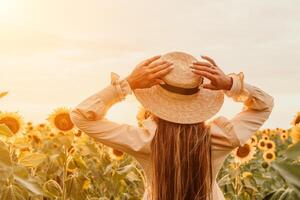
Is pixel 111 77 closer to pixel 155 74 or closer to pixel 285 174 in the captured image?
pixel 155 74

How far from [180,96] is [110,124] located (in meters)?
0.33

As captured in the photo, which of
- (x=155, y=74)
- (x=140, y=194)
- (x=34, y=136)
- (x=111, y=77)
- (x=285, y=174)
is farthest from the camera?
(x=34, y=136)

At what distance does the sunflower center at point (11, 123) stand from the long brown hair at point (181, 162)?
91.2 inches

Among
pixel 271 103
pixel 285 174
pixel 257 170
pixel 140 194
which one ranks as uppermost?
pixel 285 174

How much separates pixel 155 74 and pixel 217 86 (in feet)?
0.89

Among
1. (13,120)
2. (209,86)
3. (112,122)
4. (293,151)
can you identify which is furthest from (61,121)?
(293,151)

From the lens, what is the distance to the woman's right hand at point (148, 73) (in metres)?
2.50

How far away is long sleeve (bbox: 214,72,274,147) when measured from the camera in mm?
2570

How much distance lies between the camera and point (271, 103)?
2.72 metres

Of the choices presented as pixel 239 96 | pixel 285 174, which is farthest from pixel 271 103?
pixel 285 174

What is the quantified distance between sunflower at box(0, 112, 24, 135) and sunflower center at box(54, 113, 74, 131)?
285mm

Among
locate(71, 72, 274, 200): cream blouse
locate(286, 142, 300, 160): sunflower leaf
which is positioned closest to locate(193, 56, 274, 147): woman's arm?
locate(71, 72, 274, 200): cream blouse

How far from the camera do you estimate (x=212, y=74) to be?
250 centimetres

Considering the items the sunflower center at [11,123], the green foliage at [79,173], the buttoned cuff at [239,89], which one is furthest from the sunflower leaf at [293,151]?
the sunflower center at [11,123]
